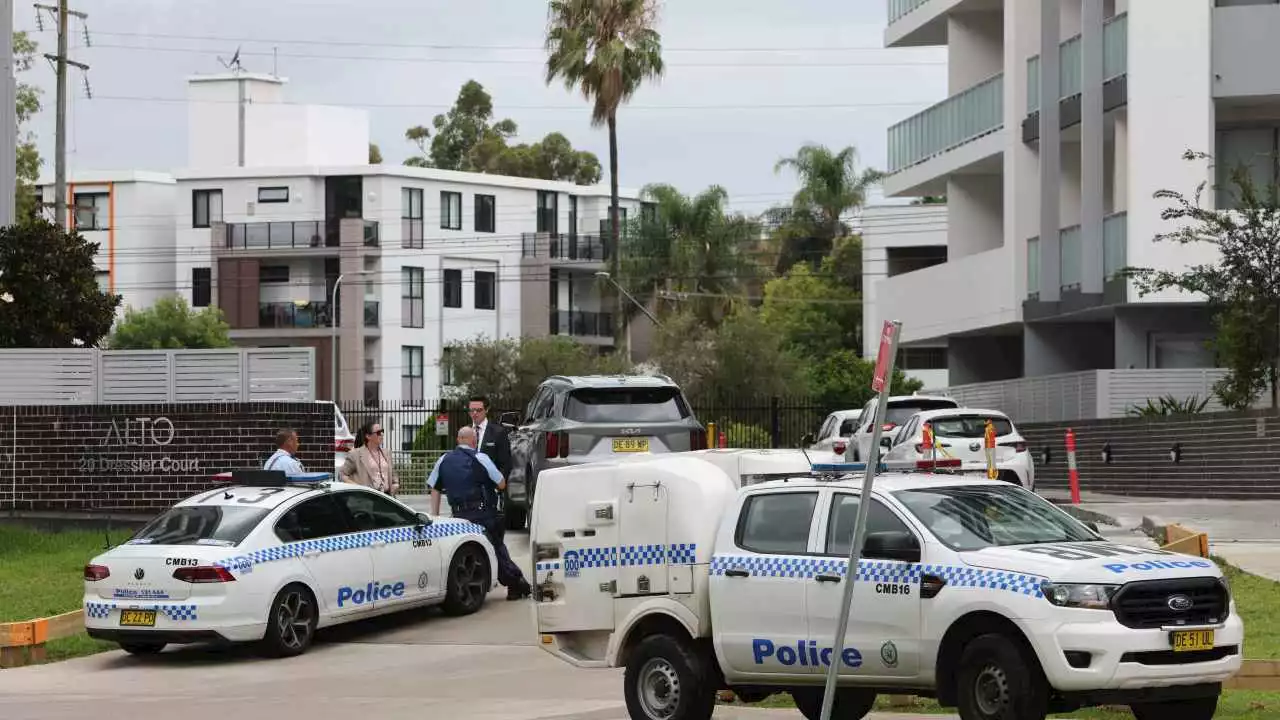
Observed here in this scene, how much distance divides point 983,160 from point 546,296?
42.2m

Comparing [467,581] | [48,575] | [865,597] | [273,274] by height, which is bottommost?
[48,575]

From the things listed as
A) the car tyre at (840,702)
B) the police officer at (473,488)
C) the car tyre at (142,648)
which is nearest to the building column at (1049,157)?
the police officer at (473,488)

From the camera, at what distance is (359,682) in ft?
54.7

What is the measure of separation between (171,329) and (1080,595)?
65760 mm

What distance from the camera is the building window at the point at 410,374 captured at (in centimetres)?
8144

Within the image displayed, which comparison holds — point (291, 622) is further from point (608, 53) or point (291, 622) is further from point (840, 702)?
point (608, 53)

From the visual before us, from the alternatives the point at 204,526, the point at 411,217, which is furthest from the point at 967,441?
the point at 411,217

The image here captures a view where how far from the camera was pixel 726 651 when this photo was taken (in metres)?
13.0

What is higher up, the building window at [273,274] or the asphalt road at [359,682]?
the building window at [273,274]

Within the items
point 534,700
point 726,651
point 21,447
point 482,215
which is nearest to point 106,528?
point 21,447

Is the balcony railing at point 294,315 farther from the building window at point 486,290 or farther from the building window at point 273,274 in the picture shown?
the building window at point 486,290

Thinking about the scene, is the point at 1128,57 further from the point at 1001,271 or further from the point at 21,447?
the point at 21,447

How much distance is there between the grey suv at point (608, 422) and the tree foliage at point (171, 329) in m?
50.4

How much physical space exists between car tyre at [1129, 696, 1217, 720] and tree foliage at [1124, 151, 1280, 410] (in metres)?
20.5
